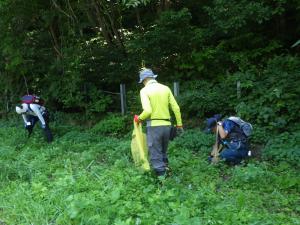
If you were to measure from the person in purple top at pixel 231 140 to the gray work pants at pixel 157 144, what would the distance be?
1484 mm

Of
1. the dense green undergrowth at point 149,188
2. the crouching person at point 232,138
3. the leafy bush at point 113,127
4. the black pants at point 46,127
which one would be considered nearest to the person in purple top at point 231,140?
the crouching person at point 232,138

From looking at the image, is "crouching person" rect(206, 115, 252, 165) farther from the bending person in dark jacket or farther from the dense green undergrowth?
the bending person in dark jacket

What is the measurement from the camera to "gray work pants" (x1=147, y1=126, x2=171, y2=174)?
7180 mm

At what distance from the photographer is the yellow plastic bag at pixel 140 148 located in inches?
291

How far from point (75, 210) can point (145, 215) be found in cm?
82

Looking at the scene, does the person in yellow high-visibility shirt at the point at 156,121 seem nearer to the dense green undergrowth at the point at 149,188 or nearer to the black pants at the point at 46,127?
the dense green undergrowth at the point at 149,188

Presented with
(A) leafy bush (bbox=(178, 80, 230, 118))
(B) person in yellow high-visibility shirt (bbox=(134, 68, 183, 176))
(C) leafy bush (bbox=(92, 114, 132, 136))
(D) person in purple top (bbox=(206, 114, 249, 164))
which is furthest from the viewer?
(C) leafy bush (bbox=(92, 114, 132, 136))

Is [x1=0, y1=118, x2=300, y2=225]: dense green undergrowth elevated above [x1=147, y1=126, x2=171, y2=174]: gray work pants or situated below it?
below

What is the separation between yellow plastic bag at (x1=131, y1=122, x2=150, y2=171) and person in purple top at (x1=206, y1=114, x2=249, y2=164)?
1510 millimetres

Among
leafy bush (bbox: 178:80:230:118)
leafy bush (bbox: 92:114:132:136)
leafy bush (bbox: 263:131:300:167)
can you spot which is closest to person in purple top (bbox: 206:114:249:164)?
leafy bush (bbox: 263:131:300:167)

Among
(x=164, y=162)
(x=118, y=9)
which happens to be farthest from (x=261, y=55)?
(x=164, y=162)

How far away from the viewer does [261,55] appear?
512 inches

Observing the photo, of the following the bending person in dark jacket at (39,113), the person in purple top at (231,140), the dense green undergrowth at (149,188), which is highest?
the bending person in dark jacket at (39,113)

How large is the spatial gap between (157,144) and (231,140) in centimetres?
180
